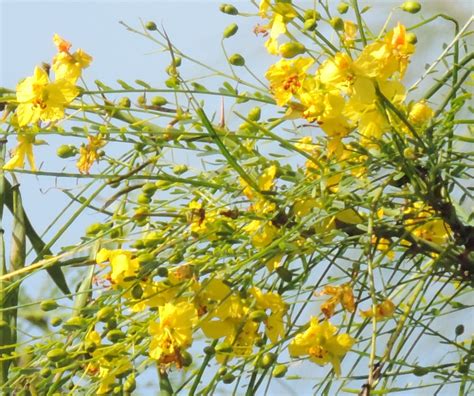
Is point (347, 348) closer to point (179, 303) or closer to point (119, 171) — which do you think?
point (179, 303)

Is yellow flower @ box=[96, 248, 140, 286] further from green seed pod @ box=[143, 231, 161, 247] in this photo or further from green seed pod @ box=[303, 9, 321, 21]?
green seed pod @ box=[303, 9, 321, 21]

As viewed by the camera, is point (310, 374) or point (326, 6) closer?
point (326, 6)

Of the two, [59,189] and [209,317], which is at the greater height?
[59,189]

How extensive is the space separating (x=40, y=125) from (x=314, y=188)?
213mm

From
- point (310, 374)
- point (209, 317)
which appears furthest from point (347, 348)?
point (310, 374)

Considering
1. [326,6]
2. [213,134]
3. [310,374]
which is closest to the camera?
[213,134]

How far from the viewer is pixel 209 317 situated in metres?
0.62

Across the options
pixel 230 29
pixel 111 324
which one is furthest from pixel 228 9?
pixel 111 324

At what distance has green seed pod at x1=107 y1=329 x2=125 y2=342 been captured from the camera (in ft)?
2.15

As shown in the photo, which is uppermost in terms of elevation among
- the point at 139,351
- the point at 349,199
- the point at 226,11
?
the point at 226,11

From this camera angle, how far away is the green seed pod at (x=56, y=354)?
25.5 inches

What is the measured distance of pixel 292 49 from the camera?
643 millimetres

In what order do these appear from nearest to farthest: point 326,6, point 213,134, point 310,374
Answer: point 213,134 → point 326,6 → point 310,374

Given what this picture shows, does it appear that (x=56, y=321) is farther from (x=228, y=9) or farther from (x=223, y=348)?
(x=228, y=9)
